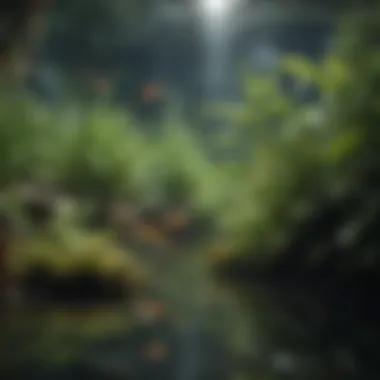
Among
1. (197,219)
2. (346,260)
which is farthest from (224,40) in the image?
(346,260)

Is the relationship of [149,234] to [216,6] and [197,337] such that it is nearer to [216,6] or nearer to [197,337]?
[197,337]

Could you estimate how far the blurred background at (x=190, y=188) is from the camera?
1340 millimetres

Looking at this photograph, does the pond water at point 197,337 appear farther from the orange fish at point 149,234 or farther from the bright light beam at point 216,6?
the bright light beam at point 216,6

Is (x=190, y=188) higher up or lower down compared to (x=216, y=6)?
lower down

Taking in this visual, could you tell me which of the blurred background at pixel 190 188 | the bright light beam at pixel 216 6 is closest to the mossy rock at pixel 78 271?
the blurred background at pixel 190 188

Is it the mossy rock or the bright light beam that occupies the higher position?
the bright light beam

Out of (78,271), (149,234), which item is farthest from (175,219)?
(78,271)

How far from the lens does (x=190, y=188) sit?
136 cm

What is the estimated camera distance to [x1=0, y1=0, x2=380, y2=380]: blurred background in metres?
1.34

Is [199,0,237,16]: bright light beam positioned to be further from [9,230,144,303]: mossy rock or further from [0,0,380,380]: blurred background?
[9,230,144,303]: mossy rock

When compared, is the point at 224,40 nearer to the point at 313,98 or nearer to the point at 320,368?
the point at 313,98

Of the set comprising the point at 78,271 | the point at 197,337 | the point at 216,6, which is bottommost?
the point at 197,337

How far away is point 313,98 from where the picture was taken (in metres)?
1.37

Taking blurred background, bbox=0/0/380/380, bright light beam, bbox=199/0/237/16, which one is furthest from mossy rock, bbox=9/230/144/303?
bright light beam, bbox=199/0/237/16
